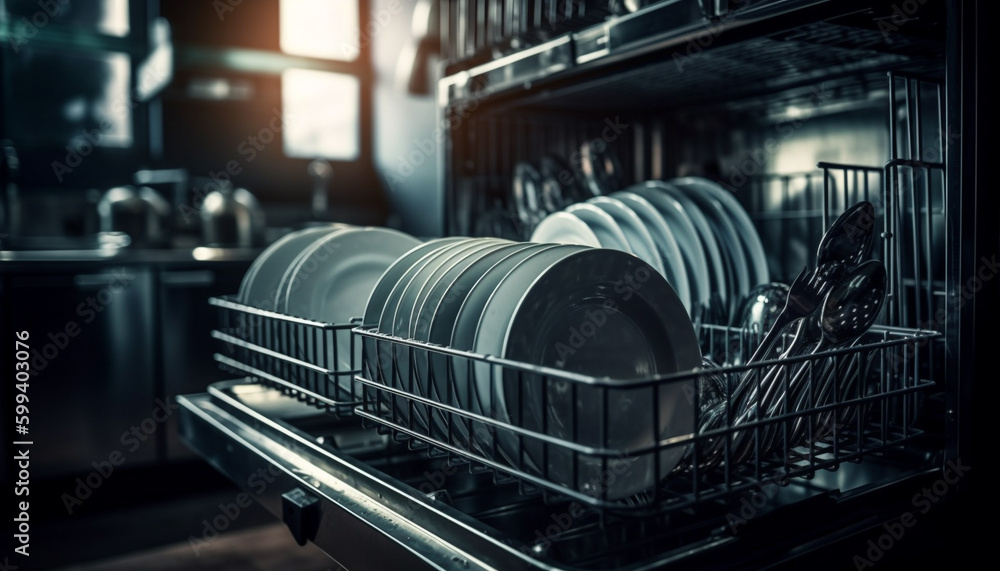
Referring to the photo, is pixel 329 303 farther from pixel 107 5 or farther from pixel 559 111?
pixel 107 5

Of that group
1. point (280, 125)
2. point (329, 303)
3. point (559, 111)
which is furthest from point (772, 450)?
point (280, 125)

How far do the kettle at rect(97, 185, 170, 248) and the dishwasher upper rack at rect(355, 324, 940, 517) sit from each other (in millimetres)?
2365

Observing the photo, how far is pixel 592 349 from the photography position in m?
0.57

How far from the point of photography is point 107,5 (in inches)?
124

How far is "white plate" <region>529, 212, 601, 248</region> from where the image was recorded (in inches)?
35.3

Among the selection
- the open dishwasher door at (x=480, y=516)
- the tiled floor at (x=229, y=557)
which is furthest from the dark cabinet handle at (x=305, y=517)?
the tiled floor at (x=229, y=557)

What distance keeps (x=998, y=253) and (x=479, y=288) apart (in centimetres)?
42

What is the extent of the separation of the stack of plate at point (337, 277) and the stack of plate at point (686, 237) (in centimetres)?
20

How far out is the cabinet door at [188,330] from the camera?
7.77 feet

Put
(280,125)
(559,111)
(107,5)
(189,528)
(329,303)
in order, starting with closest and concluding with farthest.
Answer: (329,303) → (559,111) → (189,528) → (107,5) → (280,125)

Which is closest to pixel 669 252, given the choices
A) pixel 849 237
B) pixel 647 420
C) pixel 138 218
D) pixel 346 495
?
pixel 849 237

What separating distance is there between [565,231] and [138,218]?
2.25 metres

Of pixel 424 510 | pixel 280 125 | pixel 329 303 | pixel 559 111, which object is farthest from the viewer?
pixel 280 125

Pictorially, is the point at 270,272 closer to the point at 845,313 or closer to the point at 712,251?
the point at 712,251
